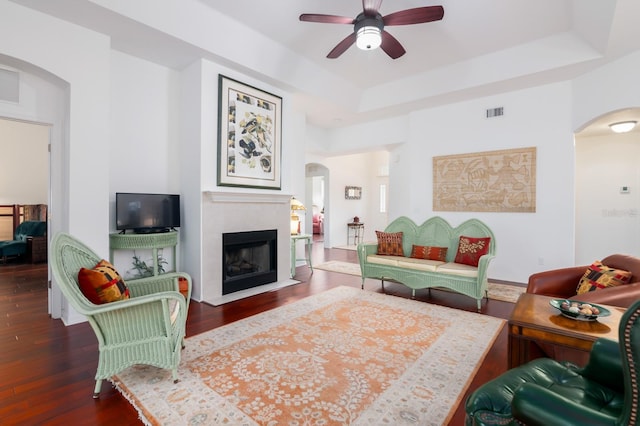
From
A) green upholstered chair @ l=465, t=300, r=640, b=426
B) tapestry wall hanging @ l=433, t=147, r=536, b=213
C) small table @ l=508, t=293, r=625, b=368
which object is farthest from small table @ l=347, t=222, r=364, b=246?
green upholstered chair @ l=465, t=300, r=640, b=426

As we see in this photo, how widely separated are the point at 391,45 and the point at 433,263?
9.15ft

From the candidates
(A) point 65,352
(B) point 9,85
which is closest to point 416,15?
(B) point 9,85

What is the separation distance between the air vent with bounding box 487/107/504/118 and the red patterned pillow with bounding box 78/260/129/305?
19.2ft

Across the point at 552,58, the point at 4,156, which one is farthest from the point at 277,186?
the point at 4,156

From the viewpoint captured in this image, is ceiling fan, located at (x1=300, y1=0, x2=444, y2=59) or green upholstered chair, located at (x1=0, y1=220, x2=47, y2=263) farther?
green upholstered chair, located at (x1=0, y1=220, x2=47, y2=263)

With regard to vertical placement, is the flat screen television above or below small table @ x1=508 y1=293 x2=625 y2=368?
above

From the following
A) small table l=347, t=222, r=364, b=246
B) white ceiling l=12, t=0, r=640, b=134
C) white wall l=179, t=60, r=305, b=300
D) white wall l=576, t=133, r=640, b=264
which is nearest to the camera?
white ceiling l=12, t=0, r=640, b=134

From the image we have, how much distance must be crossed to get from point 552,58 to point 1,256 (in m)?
10.1

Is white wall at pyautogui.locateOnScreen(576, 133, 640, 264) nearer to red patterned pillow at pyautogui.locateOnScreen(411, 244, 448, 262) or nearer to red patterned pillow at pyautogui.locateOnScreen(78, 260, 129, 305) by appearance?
red patterned pillow at pyautogui.locateOnScreen(411, 244, 448, 262)

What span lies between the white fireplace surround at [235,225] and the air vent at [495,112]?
376 centimetres

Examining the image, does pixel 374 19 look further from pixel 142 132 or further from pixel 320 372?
pixel 320 372

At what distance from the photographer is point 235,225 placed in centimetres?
443

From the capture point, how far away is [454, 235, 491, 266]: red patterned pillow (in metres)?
4.07

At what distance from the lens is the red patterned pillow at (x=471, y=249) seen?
407 centimetres
